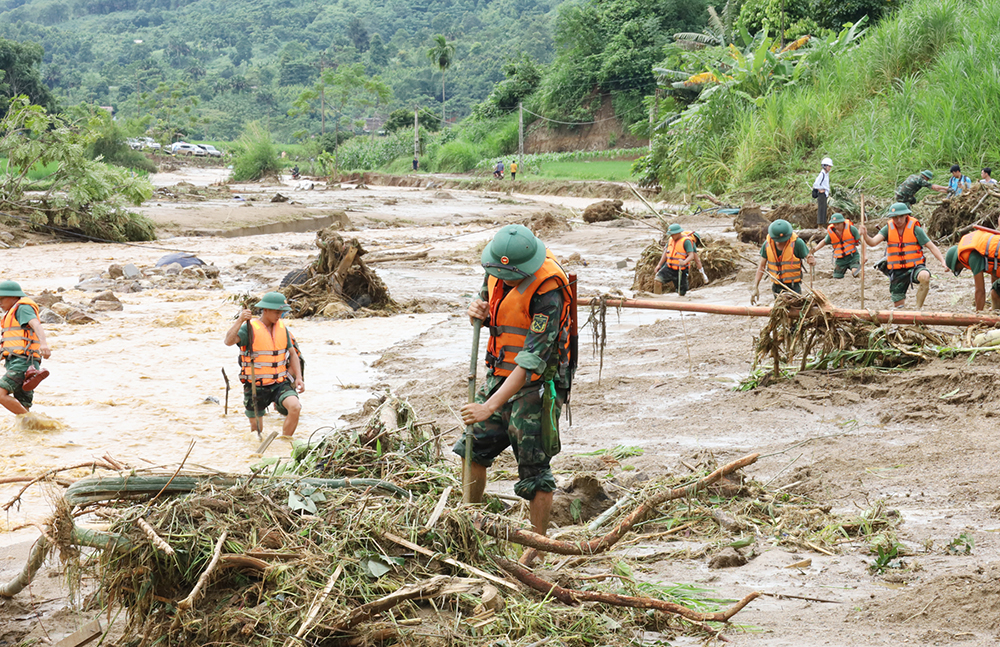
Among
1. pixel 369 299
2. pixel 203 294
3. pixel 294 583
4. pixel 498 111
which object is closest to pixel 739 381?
pixel 294 583

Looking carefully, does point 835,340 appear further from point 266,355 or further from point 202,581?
point 202,581

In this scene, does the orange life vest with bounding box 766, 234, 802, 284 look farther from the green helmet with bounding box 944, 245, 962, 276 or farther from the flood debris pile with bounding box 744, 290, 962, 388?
the flood debris pile with bounding box 744, 290, 962, 388

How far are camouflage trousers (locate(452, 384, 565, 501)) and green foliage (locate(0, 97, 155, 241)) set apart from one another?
67.3ft

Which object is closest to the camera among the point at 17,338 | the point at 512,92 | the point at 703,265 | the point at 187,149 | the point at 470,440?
the point at 470,440

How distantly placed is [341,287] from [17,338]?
6.76 m

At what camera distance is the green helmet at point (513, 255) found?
4289 mm

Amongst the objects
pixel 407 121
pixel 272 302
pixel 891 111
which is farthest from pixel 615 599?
pixel 407 121

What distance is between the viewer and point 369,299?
560 inches

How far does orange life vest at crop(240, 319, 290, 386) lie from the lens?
7.19 metres

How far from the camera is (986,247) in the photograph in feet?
29.0

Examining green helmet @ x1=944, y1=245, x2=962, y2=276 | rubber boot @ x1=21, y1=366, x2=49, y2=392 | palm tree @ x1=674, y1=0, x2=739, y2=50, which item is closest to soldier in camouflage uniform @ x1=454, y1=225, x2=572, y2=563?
rubber boot @ x1=21, y1=366, x2=49, y2=392

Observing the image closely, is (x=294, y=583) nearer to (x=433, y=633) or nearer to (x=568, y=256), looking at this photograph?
(x=433, y=633)

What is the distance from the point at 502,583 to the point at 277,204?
31.6 m

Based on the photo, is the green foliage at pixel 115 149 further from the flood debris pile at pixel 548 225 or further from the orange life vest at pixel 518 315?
the orange life vest at pixel 518 315
